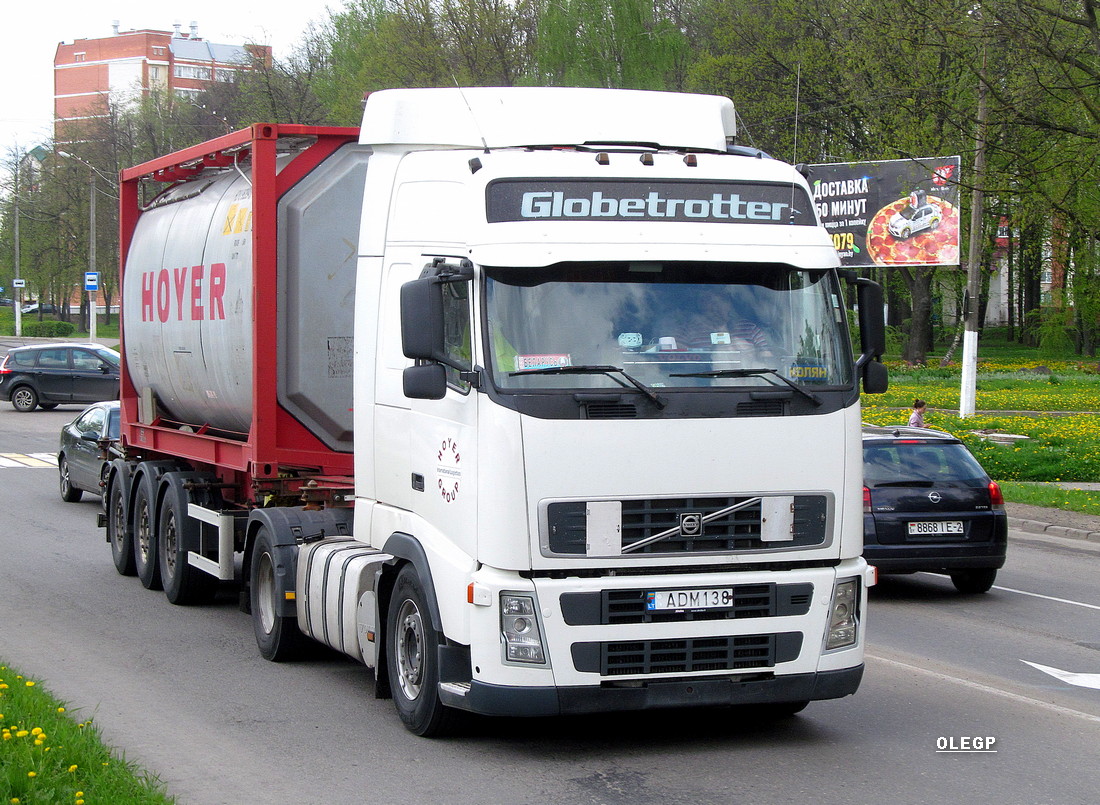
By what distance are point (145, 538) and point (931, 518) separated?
714 centimetres

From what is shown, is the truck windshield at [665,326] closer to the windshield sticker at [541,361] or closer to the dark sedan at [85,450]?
the windshield sticker at [541,361]

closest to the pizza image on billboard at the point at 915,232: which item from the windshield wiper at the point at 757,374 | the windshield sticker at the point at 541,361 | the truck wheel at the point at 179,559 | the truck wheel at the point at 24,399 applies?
the truck wheel at the point at 24,399

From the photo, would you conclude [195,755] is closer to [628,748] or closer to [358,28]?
[628,748]

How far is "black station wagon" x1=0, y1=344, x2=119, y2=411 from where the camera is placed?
34969mm

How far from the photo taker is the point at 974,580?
12.9m

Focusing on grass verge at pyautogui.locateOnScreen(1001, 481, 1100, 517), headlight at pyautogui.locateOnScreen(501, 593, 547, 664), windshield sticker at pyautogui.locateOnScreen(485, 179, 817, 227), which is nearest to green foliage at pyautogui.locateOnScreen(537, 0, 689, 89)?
grass verge at pyautogui.locateOnScreen(1001, 481, 1100, 517)

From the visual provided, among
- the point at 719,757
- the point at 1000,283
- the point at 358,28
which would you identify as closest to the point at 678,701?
the point at 719,757

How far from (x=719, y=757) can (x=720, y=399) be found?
1799mm

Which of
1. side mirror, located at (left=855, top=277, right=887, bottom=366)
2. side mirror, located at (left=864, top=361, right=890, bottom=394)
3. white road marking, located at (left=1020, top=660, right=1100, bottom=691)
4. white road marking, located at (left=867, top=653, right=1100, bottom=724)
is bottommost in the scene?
white road marking, located at (left=1020, top=660, right=1100, bottom=691)

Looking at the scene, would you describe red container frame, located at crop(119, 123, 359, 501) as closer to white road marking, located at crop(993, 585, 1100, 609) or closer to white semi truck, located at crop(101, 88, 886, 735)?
white semi truck, located at crop(101, 88, 886, 735)

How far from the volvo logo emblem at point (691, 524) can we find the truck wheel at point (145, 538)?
268 inches

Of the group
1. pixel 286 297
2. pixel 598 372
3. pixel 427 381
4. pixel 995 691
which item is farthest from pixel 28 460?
pixel 598 372

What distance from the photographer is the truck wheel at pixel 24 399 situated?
35.3 meters

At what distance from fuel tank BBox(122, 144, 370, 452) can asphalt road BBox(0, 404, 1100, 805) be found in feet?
5.79
